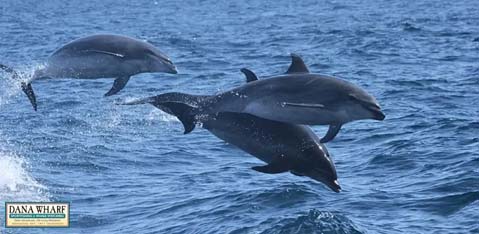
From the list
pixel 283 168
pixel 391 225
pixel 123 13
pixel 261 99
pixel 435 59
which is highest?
pixel 261 99

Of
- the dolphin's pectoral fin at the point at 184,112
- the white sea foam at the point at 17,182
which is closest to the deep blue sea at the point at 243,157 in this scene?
the white sea foam at the point at 17,182

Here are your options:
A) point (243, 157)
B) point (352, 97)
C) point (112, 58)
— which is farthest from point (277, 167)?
point (243, 157)

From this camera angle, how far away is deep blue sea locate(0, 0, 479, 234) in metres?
20.9

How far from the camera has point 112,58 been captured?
1259 cm

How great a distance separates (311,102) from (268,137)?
0.90 meters

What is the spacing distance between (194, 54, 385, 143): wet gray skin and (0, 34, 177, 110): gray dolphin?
186 cm

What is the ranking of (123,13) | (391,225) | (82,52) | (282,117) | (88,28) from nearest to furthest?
(282,117) < (82,52) < (391,225) < (88,28) < (123,13)

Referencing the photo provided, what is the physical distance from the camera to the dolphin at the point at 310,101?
11.1 metres

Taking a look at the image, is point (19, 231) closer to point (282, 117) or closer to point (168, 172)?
point (168, 172)

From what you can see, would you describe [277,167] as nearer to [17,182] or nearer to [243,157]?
[17,182]

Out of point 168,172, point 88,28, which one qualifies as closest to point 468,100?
point 168,172

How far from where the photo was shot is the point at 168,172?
2541cm

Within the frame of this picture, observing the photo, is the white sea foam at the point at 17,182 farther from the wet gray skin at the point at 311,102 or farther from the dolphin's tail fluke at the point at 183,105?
the wet gray skin at the point at 311,102

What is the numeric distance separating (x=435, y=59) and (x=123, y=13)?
6306cm
